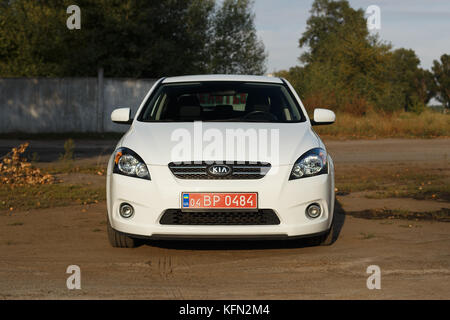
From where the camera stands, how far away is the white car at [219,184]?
518 centimetres

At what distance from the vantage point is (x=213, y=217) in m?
5.24

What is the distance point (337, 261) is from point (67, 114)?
67.8 feet

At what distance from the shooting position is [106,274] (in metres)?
4.94

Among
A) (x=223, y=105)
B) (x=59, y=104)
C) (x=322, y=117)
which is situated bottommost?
(x=322, y=117)

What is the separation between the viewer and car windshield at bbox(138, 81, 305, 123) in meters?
6.60

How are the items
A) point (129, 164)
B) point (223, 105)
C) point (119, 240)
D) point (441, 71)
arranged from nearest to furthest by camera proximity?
1. point (129, 164)
2. point (119, 240)
3. point (223, 105)
4. point (441, 71)

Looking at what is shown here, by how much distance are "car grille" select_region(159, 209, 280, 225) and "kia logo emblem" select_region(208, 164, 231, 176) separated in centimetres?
30

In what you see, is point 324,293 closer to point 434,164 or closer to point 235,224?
point 235,224

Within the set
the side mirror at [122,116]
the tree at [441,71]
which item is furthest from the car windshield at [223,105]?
the tree at [441,71]

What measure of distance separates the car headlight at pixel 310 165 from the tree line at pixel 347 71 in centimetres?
2209

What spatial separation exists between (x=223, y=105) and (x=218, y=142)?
62.4 inches

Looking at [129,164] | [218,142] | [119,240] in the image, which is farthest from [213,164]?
[119,240]

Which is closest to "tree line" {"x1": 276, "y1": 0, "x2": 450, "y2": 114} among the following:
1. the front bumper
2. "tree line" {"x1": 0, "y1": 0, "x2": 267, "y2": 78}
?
"tree line" {"x1": 0, "y1": 0, "x2": 267, "y2": 78}

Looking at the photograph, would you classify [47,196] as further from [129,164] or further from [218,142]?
[218,142]
